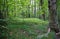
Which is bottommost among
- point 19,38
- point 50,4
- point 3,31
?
point 19,38

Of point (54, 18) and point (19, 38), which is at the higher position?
point (54, 18)

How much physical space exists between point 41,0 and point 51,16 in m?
18.5

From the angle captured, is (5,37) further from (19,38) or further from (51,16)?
(51,16)

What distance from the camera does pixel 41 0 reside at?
29328 mm

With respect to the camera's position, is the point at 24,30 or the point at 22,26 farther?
the point at 22,26

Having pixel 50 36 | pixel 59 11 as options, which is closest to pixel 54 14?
pixel 50 36

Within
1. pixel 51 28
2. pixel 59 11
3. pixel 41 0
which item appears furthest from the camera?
pixel 41 0

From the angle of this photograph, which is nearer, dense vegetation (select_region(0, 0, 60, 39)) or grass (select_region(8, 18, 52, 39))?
dense vegetation (select_region(0, 0, 60, 39))

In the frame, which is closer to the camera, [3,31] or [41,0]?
[3,31]

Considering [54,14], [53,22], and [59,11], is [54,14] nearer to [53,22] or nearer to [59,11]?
[53,22]

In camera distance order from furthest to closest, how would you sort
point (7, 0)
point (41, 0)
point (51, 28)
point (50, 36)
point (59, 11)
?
point (41, 0) < point (59, 11) < point (7, 0) < point (51, 28) < point (50, 36)

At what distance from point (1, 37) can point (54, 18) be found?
4628mm

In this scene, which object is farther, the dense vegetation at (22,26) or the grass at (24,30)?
the grass at (24,30)

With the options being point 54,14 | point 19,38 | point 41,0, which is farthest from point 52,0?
point 41,0
